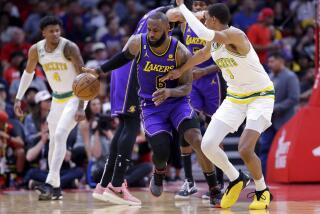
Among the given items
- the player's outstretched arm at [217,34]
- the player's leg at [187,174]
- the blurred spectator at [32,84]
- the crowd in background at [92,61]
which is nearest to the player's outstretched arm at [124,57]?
the player's outstretched arm at [217,34]

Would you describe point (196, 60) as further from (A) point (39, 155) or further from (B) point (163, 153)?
(A) point (39, 155)

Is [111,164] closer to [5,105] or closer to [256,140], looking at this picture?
[256,140]

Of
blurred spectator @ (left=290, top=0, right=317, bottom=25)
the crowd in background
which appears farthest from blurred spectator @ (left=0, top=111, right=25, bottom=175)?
blurred spectator @ (left=290, top=0, right=317, bottom=25)

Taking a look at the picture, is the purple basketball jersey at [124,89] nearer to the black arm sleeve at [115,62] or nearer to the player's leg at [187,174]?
the black arm sleeve at [115,62]

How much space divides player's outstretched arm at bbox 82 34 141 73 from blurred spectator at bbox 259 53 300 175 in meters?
5.04

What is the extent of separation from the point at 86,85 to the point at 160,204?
5.43ft

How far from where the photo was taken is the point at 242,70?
8641mm

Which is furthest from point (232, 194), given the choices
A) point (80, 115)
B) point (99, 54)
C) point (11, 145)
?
point (99, 54)

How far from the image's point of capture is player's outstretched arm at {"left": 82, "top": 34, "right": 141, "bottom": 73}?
8.75 m

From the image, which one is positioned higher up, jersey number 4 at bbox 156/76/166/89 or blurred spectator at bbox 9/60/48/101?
jersey number 4 at bbox 156/76/166/89

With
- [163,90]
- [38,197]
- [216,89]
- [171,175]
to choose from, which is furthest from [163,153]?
[171,175]

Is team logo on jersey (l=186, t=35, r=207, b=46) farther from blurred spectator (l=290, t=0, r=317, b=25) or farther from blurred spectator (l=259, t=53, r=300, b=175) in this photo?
blurred spectator (l=290, t=0, r=317, b=25)

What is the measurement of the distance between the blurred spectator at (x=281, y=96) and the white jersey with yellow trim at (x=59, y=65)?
4.24m

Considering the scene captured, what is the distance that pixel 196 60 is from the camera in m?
8.83
